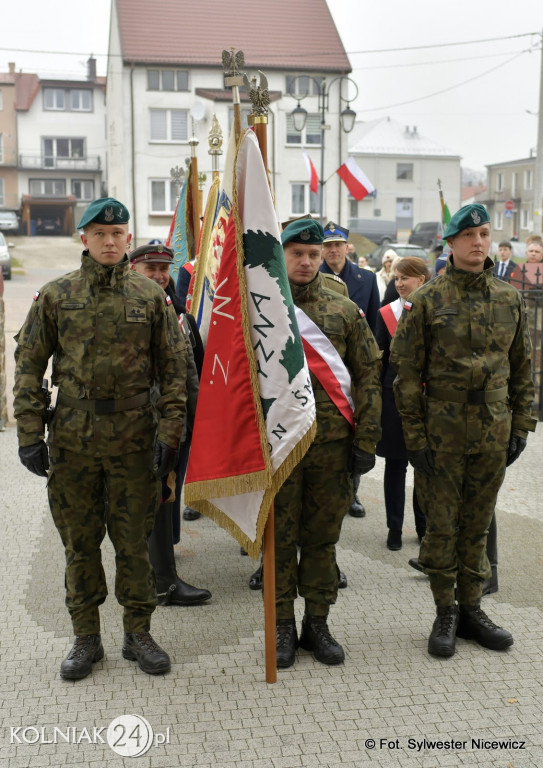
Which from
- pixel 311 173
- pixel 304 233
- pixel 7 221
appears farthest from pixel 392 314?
pixel 7 221

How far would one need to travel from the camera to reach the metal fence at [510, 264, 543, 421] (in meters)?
9.98

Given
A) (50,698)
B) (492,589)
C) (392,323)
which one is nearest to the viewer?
(50,698)

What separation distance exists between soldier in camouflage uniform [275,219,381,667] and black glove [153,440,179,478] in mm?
597

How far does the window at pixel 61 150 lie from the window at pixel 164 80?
19.5m

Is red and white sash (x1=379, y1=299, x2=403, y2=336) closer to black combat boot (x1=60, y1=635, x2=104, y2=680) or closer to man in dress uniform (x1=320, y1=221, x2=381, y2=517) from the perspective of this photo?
man in dress uniform (x1=320, y1=221, x2=381, y2=517)

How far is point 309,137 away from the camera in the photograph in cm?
4172

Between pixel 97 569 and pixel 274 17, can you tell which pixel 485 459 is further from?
pixel 274 17

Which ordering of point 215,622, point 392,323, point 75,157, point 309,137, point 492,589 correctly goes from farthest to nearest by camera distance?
point 75,157
point 309,137
point 392,323
point 492,589
point 215,622

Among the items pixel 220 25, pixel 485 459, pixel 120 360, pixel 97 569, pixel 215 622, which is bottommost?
pixel 215 622

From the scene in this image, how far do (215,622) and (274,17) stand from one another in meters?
43.0

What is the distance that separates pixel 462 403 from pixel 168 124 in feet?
128

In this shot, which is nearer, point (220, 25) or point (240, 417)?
point (240, 417)

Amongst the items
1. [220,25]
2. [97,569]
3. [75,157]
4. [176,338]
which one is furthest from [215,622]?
[75,157]

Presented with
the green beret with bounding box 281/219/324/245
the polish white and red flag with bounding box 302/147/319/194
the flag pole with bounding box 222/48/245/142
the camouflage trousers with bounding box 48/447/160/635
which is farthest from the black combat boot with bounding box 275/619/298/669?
the polish white and red flag with bounding box 302/147/319/194
